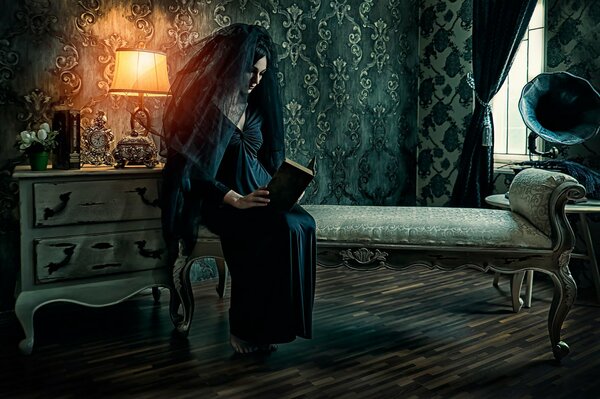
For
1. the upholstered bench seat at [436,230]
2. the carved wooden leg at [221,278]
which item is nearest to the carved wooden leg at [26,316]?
the carved wooden leg at [221,278]

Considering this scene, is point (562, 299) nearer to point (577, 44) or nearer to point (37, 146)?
point (577, 44)

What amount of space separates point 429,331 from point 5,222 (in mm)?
2255

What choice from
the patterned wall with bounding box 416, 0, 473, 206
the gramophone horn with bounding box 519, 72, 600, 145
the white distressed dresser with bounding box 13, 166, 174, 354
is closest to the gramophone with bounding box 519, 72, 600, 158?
the gramophone horn with bounding box 519, 72, 600, 145

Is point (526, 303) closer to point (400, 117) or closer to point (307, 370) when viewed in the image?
point (307, 370)

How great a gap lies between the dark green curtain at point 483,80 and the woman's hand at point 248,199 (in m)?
2.15

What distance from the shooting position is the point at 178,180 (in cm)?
261

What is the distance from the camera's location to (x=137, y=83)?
299cm

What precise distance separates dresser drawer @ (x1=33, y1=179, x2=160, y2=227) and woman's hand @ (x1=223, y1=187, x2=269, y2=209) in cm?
47

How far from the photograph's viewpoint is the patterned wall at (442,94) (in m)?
4.58

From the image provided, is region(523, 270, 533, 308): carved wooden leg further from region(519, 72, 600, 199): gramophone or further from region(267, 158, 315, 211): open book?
region(267, 158, 315, 211): open book

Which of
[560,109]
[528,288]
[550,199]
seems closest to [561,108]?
[560,109]

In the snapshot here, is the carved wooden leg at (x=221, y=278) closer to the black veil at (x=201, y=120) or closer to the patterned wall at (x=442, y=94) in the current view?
the black veil at (x=201, y=120)

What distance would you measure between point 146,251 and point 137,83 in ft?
2.79

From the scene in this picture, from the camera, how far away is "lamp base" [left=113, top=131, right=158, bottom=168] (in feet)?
9.53
